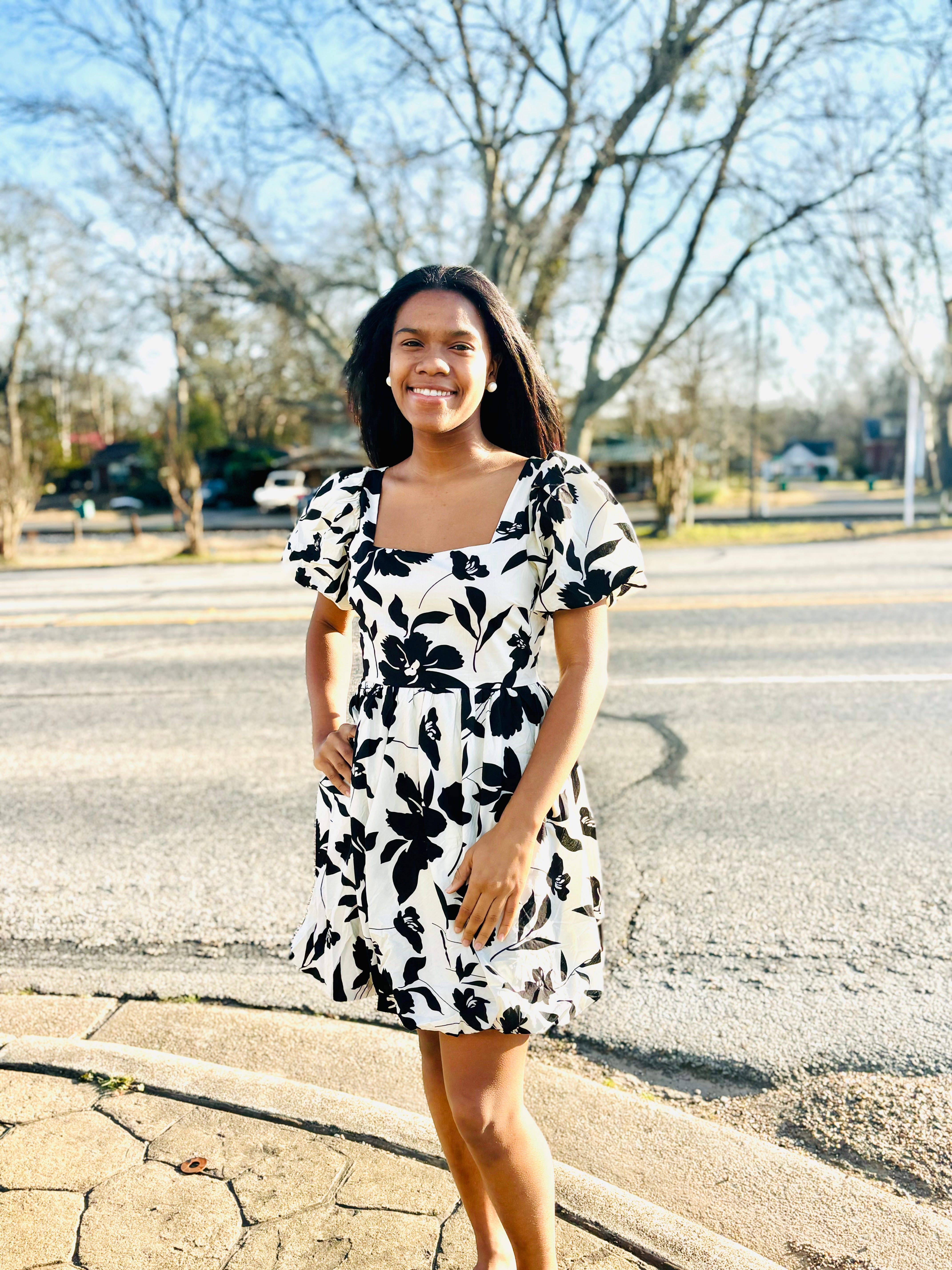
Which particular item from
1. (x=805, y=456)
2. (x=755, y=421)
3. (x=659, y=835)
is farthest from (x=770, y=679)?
(x=805, y=456)

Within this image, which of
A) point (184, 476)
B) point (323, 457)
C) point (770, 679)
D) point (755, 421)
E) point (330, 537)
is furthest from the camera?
point (323, 457)

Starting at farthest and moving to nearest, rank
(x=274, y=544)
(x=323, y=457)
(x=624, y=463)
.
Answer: (x=323, y=457) < (x=624, y=463) < (x=274, y=544)

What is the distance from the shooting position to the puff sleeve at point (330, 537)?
6.49ft

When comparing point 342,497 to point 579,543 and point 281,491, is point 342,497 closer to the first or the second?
point 579,543

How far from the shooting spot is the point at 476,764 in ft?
5.59

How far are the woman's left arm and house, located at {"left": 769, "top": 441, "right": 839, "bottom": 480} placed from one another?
Answer: 10129 centimetres

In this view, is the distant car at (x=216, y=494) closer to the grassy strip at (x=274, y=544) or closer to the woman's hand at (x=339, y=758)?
the grassy strip at (x=274, y=544)

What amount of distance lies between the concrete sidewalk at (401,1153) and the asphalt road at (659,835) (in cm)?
35

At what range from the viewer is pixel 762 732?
18.9ft

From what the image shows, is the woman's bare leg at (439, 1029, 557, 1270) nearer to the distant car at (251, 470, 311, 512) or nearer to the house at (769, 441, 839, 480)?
the distant car at (251, 470, 311, 512)

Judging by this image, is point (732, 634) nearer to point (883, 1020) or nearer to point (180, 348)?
point (883, 1020)

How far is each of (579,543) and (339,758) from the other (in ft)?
1.84

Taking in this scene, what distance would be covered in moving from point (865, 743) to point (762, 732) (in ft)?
1.76

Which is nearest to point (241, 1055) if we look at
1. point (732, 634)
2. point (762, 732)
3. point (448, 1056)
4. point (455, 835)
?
point (448, 1056)
